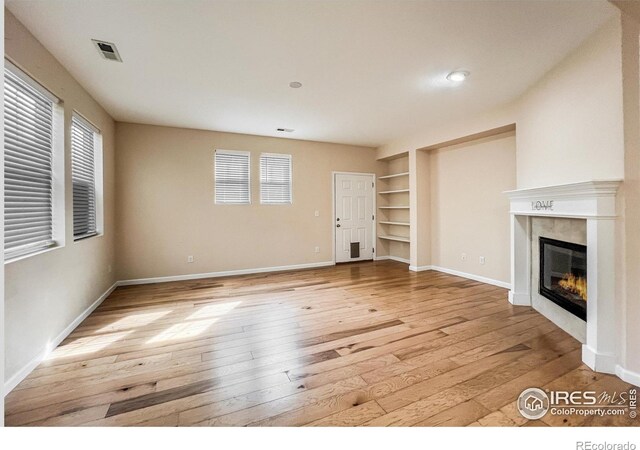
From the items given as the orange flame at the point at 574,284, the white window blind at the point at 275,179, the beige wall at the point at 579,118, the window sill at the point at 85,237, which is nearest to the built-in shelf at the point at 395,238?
the white window blind at the point at 275,179

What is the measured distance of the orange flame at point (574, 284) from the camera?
7.88ft

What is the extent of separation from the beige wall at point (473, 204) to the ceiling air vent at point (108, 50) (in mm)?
4745

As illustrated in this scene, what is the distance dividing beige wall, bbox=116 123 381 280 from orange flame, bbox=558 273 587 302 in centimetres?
377

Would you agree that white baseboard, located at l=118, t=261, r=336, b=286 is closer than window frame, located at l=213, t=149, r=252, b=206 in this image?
Yes

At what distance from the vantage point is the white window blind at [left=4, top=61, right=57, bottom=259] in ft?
6.45

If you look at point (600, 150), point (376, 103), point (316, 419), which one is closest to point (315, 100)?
point (376, 103)

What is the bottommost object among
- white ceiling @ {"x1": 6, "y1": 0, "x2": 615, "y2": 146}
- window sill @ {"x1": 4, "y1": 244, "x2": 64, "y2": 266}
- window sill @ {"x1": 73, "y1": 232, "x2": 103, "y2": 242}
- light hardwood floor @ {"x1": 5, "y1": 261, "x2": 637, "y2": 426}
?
light hardwood floor @ {"x1": 5, "y1": 261, "x2": 637, "y2": 426}

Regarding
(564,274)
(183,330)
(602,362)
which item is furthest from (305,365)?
(564,274)

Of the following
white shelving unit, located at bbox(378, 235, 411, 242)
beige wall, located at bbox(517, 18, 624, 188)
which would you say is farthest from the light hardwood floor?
white shelving unit, located at bbox(378, 235, 411, 242)

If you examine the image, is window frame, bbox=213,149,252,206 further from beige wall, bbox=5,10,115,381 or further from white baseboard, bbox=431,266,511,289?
white baseboard, bbox=431,266,511,289

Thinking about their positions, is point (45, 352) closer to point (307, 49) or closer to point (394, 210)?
point (307, 49)

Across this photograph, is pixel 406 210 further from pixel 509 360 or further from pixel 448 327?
pixel 509 360

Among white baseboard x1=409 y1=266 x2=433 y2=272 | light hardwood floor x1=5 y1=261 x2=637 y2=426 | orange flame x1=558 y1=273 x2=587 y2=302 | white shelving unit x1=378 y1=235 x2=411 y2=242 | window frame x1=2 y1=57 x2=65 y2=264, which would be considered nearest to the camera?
light hardwood floor x1=5 y1=261 x2=637 y2=426
